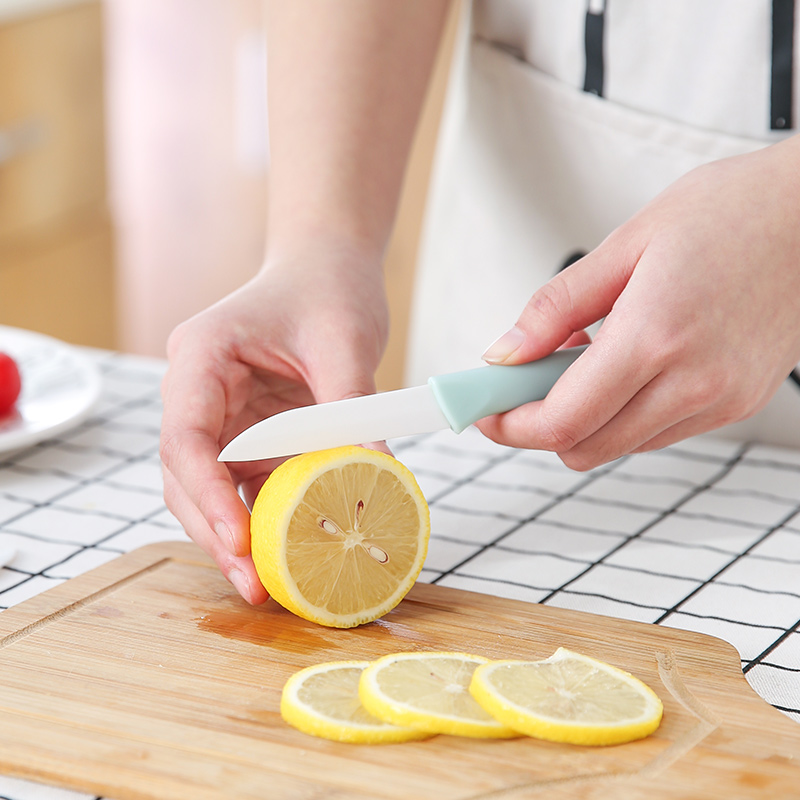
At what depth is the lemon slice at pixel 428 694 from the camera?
64 cm

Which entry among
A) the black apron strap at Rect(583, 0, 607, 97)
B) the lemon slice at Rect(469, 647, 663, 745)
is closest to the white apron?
the black apron strap at Rect(583, 0, 607, 97)

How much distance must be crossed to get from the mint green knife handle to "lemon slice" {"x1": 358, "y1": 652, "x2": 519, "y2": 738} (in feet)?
0.59

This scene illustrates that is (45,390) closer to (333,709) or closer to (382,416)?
(382,416)

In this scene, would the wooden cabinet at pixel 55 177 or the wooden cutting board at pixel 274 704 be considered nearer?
the wooden cutting board at pixel 274 704

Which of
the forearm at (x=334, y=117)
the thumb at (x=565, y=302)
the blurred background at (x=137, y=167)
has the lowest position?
the blurred background at (x=137, y=167)

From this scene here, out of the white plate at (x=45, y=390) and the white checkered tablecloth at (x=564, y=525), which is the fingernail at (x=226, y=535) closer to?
the white checkered tablecloth at (x=564, y=525)

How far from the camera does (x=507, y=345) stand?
0.81m

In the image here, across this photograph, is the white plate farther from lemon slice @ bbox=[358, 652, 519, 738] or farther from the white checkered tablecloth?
lemon slice @ bbox=[358, 652, 519, 738]

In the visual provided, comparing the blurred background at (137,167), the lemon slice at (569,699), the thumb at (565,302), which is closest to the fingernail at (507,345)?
the thumb at (565,302)

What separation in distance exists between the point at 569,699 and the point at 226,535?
0.29 m

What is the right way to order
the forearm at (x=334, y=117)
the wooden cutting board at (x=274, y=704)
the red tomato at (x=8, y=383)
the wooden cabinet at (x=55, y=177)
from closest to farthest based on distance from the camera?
the wooden cutting board at (x=274, y=704) < the forearm at (x=334, y=117) < the red tomato at (x=8, y=383) < the wooden cabinet at (x=55, y=177)

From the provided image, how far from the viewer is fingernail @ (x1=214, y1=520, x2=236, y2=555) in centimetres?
80

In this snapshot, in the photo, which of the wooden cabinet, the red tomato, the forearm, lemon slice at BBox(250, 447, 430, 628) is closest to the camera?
lemon slice at BBox(250, 447, 430, 628)

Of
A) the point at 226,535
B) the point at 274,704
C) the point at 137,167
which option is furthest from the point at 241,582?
the point at 137,167
